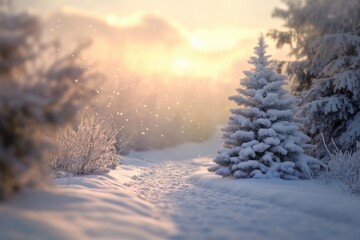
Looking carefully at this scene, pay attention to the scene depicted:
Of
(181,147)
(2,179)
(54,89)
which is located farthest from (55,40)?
(181,147)

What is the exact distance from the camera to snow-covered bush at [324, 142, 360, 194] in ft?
22.1

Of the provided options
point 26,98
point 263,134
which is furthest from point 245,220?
point 263,134

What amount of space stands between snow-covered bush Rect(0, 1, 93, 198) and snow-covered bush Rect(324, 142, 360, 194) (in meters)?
6.00

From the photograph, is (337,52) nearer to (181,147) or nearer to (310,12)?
(310,12)

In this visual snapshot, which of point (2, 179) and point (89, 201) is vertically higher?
point (2, 179)

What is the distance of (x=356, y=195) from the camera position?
6449 millimetres

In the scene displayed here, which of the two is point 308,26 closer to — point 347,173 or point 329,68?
point 329,68

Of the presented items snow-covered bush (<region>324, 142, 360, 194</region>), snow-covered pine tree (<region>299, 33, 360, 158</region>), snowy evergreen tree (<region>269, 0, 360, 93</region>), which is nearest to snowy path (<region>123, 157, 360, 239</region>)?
snow-covered bush (<region>324, 142, 360, 194</region>)

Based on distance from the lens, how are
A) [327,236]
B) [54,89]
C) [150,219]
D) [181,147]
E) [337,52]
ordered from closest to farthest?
[54,89]
[327,236]
[150,219]
[337,52]
[181,147]

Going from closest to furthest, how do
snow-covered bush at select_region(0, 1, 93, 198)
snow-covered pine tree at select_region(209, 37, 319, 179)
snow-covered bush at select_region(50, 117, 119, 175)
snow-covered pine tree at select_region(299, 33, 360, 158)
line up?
snow-covered bush at select_region(0, 1, 93, 198) < snow-covered bush at select_region(50, 117, 119, 175) < snow-covered pine tree at select_region(209, 37, 319, 179) < snow-covered pine tree at select_region(299, 33, 360, 158)

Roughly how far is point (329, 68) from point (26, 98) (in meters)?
10.8

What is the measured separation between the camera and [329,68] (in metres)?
11.2

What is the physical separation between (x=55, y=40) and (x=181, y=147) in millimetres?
37024

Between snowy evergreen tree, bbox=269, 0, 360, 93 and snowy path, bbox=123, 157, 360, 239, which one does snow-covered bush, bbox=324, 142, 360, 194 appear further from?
snowy evergreen tree, bbox=269, 0, 360, 93
